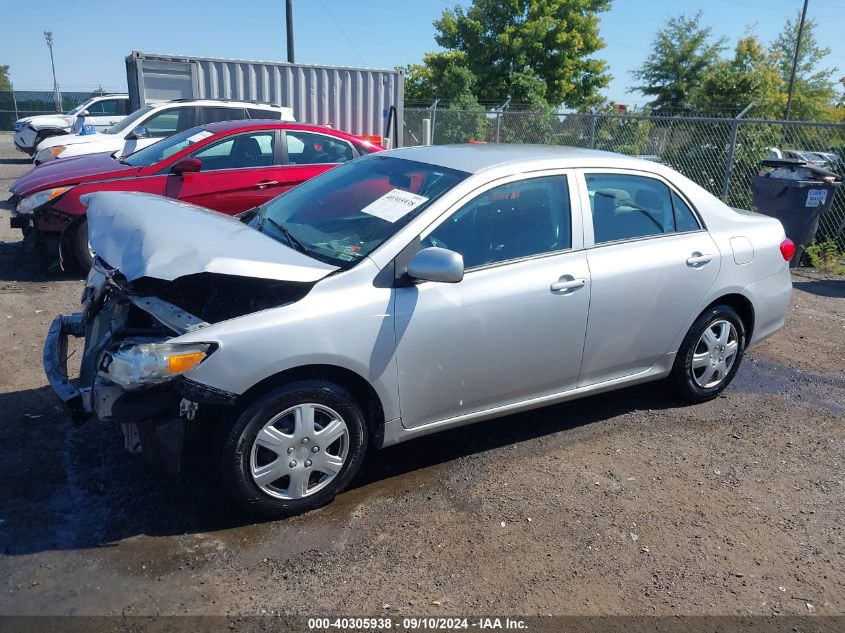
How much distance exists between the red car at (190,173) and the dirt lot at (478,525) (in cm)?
282

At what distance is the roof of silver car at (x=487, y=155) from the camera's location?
410 centimetres

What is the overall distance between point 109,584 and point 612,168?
11.5 ft

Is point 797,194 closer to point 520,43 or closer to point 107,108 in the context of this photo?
point 107,108

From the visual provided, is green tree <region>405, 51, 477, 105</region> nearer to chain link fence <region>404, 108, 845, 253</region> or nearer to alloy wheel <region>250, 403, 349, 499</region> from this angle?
chain link fence <region>404, 108, 845, 253</region>

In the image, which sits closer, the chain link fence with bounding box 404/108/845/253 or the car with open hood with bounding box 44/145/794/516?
the car with open hood with bounding box 44/145/794/516

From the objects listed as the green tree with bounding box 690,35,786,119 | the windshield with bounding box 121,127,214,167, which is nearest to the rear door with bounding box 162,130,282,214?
the windshield with bounding box 121,127,214,167

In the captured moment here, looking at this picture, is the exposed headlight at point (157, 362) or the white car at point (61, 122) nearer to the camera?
the exposed headlight at point (157, 362)

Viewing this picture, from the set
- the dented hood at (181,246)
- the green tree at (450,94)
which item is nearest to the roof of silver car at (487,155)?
the dented hood at (181,246)

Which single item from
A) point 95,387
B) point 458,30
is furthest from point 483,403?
point 458,30

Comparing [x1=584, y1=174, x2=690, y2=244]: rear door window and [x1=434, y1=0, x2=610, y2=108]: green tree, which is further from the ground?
[x1=434, y1=0, x2=610, y2=108]: green tree

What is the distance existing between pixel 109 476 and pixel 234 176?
4.88 metres

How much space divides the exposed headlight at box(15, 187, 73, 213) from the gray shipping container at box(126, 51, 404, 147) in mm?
6973

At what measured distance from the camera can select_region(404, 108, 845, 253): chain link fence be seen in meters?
10.4

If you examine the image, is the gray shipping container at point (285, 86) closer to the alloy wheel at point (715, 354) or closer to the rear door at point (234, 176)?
the rear door at point (234, 176)
